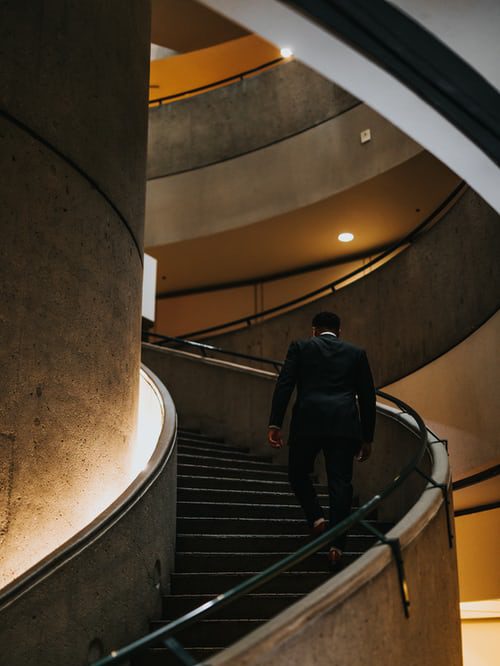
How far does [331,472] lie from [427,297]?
232 inches

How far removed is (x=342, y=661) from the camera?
322 centimetres

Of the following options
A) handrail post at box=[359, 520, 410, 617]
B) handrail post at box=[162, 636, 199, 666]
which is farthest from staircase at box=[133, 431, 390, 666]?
handrail post at box=[162, 636, 199, 666]

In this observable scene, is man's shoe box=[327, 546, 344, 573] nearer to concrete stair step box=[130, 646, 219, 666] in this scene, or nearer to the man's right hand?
the man's right hand

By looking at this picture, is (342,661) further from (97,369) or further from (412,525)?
(97,369)

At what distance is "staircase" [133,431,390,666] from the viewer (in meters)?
4.40

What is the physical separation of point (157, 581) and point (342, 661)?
72.4 inches

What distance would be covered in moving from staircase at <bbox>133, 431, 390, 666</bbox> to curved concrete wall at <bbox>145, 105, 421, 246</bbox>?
6.38 m

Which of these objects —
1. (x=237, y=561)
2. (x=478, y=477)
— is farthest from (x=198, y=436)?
(x=237, y=561)

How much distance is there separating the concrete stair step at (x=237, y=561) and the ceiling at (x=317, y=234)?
7549 mm

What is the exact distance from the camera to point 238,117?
14.2m

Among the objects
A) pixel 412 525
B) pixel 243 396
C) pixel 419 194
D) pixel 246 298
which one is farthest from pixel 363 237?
pixel 412 525

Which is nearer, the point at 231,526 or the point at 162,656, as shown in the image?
the point at 162,656

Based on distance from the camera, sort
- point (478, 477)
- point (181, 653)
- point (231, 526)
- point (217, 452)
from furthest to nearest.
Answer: point (478, 477) → point (217, 452) → point (231, 526) → point (181, 653)

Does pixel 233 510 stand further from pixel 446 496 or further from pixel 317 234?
pixel 317 234
